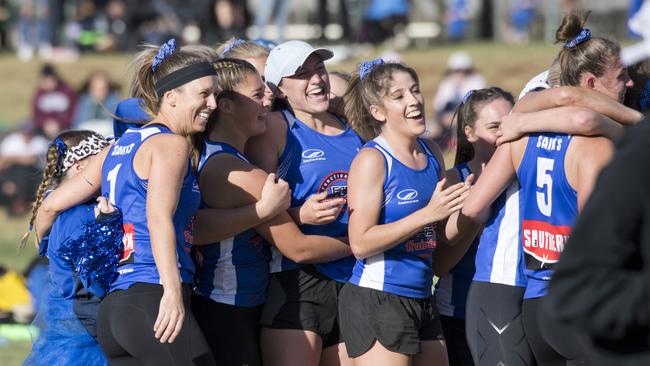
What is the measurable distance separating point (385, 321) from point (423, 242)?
367mm

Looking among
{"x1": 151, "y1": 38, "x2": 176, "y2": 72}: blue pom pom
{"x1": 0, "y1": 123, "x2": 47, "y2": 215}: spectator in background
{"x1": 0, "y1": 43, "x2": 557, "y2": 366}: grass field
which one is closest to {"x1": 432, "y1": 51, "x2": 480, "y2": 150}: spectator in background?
{"x1": 0, "y1": 43, "x2": 557, "y2": 366}: grass field

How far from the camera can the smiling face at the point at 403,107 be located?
13.5 feet

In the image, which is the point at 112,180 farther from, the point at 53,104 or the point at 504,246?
the point at 53,104

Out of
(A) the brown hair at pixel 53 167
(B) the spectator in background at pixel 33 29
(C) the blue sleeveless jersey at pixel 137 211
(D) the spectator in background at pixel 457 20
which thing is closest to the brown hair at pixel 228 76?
(C) the blue sleeveless jersey at pixel 137 211

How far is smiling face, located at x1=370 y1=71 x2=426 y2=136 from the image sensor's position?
4102 mm

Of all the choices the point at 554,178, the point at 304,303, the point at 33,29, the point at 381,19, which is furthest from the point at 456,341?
the point at 33,29

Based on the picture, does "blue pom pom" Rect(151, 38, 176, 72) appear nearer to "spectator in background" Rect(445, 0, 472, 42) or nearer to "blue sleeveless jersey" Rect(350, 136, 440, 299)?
"blue sleeveless jersey" Rect(350, 136, 440, 299)

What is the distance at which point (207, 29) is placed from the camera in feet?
56.2

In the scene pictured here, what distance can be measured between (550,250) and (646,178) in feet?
5.09

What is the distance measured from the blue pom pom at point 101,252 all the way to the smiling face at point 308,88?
98 centimetres

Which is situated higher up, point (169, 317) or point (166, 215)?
point (166, 215)

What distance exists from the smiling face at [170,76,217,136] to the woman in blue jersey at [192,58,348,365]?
0.20 m

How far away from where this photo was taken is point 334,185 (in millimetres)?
4312

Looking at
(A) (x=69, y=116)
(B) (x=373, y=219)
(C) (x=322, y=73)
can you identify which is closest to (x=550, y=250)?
(B) (x=373, y=219)
